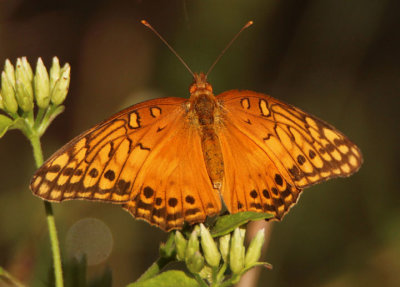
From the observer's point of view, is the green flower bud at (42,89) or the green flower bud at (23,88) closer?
the green flower bud at (23,88)

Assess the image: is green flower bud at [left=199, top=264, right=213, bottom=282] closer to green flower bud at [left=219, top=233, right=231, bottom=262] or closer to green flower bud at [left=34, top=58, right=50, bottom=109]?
green flower bud at [left=219, top=233, right=231, bottom=262]

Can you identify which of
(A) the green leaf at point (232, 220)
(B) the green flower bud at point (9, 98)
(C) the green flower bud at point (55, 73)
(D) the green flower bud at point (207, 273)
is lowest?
(D) the green flower bud at point (207, 273)

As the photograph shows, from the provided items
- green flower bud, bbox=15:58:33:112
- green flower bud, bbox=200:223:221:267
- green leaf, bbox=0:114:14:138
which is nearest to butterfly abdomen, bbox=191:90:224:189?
green flower bud, bbox=200:223:221:267

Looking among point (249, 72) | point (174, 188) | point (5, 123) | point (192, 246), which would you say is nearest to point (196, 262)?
point (192, 246)

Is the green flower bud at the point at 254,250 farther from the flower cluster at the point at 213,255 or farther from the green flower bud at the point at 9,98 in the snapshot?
the green flower bud at the point at 9,98

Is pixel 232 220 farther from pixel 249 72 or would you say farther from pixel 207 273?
pixel 249 72

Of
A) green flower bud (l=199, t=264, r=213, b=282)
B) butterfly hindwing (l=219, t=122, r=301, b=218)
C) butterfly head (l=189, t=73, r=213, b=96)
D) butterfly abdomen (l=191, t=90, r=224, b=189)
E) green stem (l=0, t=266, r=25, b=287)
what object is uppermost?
butterfly head (l=189, t=73, r=213, b=96)

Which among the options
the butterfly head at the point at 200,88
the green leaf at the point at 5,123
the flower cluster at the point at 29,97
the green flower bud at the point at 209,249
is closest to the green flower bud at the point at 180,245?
the green flower bud at the point at 209,249
